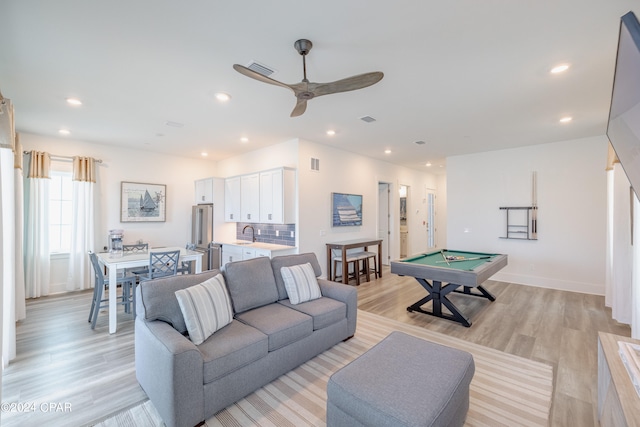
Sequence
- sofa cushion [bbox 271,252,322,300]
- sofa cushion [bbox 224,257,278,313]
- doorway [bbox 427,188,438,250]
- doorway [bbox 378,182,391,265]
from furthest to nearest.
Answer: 1. doorway [bbox 427,188,438,250]
2. doorway [bbox 378,182,391,265]
3. sofa cushion [bbox 271,252,322,300]
4. sofa cushion [bbox 224,257,278,313]

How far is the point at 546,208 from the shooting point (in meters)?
5.34

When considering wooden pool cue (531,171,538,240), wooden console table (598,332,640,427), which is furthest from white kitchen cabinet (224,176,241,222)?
wooden pool cue (531,171,538,240)

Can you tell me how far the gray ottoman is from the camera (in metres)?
1.44

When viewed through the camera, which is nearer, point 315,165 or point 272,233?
point 315,165

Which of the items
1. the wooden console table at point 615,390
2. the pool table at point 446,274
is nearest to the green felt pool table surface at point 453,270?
the pool table at point 446,274

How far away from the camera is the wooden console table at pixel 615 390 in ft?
4.02

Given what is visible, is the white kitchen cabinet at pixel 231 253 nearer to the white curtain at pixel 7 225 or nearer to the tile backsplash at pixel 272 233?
the tile backsplash at pixel 272 233

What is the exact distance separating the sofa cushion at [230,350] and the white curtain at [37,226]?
185 inches

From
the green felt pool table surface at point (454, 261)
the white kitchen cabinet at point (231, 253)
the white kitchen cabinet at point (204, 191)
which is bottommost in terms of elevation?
the white kitchen cabinet at point (231, 253)

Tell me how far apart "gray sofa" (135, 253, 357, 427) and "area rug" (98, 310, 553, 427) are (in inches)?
3.4

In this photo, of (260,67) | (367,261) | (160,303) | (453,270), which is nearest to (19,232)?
(160,303)

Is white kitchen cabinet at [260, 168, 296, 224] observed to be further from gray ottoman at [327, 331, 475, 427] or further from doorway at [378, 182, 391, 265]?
gray ottoman at [327, 331, 475, 427]

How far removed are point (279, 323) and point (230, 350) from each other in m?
0.52

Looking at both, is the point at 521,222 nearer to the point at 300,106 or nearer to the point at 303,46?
the point at 300,106
